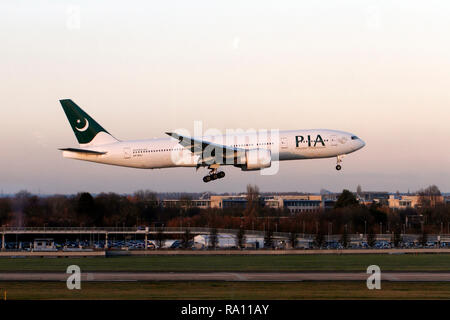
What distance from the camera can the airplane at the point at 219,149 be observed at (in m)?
69.1

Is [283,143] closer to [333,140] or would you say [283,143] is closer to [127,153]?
[333,140]

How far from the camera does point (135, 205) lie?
166m

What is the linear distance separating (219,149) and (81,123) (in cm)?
1810

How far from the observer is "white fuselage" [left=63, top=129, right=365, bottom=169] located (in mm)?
69375

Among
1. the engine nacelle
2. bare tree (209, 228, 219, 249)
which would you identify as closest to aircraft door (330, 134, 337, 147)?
the engine nacelle

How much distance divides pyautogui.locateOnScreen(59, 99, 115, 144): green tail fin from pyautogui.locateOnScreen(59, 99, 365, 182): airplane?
76cm

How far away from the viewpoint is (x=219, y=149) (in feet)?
228

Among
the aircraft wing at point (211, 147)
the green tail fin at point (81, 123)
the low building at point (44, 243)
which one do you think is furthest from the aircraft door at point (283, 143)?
the low building at point (44, 243)

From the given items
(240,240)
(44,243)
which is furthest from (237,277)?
(44,243)

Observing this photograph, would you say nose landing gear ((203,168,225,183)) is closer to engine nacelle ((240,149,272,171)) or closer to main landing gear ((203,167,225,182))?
main landing gear ((203,167,225,182))

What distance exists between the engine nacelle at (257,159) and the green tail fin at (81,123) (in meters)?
17.7

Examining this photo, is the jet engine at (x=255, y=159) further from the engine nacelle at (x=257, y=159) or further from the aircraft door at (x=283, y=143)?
the aircraft door at (x=283, y=143)
